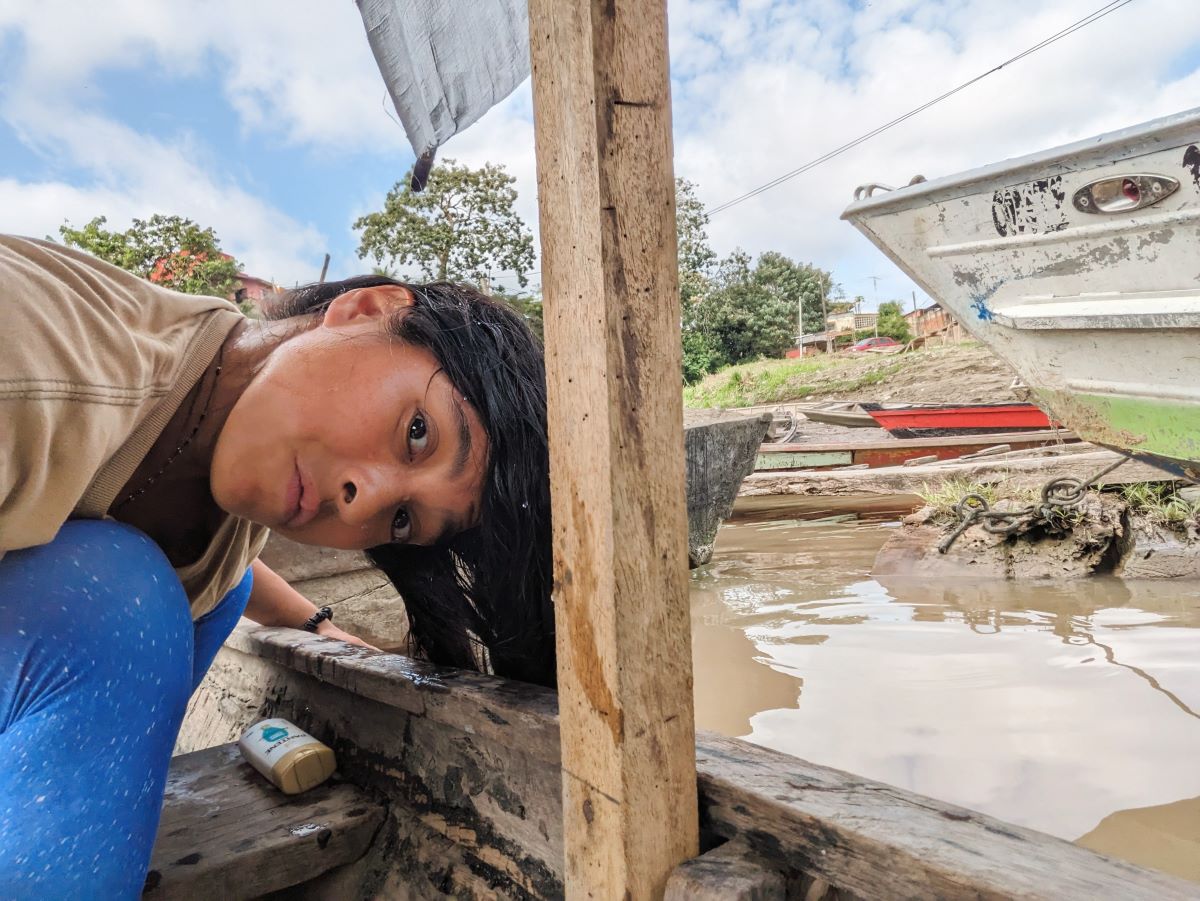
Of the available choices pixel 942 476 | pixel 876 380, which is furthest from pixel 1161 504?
pixel 876 380

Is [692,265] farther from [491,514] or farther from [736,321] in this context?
[491,514]

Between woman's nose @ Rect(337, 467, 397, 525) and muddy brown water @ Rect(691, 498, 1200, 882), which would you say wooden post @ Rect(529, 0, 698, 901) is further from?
muddy brown water @ Rect(691, 498, 1200, 882)

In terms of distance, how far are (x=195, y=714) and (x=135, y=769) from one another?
124 centimetres

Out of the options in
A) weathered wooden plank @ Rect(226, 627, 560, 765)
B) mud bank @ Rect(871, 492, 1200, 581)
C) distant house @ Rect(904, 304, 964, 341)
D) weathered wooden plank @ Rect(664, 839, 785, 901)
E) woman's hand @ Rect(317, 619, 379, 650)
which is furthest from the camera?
distant house @ Rect(904, 304, 964, 341)

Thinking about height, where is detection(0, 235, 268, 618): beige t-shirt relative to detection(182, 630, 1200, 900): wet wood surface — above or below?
above

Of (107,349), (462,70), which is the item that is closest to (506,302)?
(462,70)

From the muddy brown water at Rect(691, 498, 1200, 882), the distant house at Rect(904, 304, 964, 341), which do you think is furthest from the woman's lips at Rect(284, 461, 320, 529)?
the distant house at Rect(904, 304, 964, 341)

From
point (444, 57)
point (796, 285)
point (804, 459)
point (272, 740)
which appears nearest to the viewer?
point (272, 740)

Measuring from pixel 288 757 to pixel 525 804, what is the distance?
0.53m

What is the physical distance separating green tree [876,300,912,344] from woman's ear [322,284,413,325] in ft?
88.3

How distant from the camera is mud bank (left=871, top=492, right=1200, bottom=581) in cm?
386

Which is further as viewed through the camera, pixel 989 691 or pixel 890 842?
pixel 989 691

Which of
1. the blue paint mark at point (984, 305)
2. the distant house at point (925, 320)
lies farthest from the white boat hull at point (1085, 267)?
the distant house at point (925, 320)

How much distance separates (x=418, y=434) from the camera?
1130 millimetres
